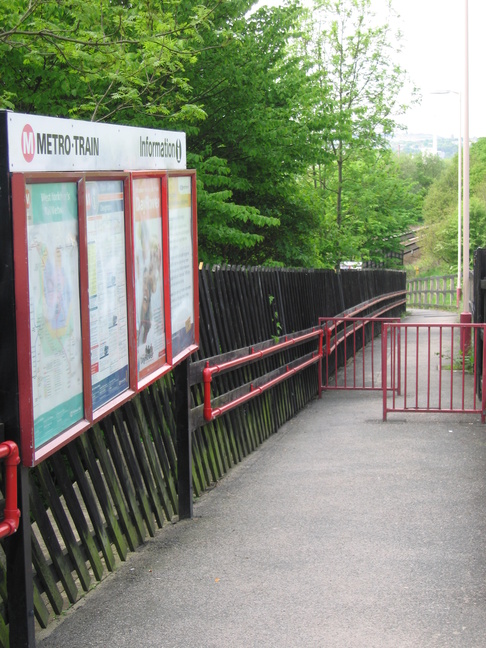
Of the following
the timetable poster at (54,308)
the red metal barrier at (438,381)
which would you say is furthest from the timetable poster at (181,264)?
the red metal barrier at (438,381)

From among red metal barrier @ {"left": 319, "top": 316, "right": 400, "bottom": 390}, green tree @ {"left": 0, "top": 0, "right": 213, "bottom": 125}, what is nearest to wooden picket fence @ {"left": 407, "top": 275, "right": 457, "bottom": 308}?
red metal barrier @ {"left": 319, "top": 316, "right": 400, "bottom": 390}

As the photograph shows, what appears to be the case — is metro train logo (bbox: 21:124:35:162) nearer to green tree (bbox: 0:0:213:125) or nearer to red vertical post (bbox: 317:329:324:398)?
green tree (bbox: 0:0:213:125)

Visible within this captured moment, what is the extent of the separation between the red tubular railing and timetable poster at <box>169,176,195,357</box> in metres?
0.53

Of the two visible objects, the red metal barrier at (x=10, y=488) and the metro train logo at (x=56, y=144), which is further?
the metro train logo at (x=56, y=144)

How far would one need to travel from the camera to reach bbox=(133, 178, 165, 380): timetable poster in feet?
18.4

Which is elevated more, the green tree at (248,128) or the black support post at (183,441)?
the green tree at (248,128)

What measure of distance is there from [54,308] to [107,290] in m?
0.82

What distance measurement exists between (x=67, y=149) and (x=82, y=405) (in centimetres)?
A: 118

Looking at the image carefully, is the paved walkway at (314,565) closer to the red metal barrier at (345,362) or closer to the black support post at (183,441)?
the black support post at (183,441)

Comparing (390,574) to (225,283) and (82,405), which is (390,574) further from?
(225,283)

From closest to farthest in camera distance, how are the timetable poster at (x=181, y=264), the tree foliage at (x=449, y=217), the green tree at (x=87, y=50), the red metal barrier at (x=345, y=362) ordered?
the timetable poster at (x=181, y=264), the green tree at (x=87, y=50), the red metal barrier at (x=345, y=362), the tree foliage at (x=449, y=217)

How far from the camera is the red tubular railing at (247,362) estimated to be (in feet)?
25.0

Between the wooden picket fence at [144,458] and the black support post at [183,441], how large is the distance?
4 cm

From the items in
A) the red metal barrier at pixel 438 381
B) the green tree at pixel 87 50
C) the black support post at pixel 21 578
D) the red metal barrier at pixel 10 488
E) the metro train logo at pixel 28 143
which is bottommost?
the red metal barrier at pixel 438 381
